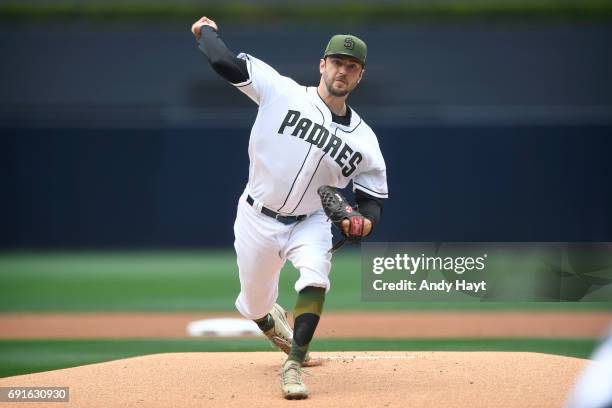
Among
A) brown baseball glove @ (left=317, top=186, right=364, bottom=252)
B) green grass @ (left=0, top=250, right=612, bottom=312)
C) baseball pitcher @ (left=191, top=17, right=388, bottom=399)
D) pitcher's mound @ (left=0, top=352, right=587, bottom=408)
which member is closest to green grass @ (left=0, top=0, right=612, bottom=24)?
green grass @ (left=0, top=250, right=612, bottom=312)

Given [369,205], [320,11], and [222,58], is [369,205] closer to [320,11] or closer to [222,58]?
[222,58]

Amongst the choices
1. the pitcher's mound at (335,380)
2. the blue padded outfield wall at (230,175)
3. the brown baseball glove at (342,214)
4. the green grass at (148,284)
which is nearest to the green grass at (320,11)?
the blue padded outfield wall at (230,175)

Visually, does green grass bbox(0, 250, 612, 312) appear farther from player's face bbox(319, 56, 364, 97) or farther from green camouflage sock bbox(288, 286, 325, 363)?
player's face bbox(319, 56, 364, 97)

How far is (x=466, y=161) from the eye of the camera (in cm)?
1373

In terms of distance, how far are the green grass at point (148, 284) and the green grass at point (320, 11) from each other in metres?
5.44

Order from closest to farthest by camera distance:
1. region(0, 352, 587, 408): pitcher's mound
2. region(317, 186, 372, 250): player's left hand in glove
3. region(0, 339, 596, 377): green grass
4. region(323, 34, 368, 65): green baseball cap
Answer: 1. region(0, 352, 587, 408): pitcher's mound
2. region(317, 186, 372, 250): player's left hand in glove
3. region(323, 34, 368, 65): green baseball cap
4. region(0, 339, 596, 377): green grass

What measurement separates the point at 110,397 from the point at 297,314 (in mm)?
930

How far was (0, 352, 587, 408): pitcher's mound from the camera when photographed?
13.3 feet

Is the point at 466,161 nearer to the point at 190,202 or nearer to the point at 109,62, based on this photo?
the point at 190,202

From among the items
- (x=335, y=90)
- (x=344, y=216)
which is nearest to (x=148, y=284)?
(x=335, y=90)

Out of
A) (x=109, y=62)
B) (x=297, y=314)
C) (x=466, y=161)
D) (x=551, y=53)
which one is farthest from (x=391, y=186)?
(x=297, y=314)

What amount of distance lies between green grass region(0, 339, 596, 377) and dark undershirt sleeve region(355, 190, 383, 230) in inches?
85.7

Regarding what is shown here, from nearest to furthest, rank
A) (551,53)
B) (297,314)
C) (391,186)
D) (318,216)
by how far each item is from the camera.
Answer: (297,314) < (318,216) < (391,186) < (551,53)

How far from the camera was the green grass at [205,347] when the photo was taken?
21.2ft
